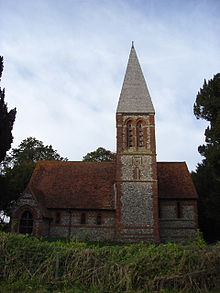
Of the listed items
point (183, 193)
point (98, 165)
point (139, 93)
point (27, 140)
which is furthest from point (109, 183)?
point (27, 140)

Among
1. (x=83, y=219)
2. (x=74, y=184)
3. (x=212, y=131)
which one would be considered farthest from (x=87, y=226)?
(x=212, y=131)

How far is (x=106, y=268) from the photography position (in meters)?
8.46

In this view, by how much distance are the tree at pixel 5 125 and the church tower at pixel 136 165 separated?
9.45 m

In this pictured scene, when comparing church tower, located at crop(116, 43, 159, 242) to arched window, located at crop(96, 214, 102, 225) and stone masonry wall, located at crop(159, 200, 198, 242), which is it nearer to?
arched window, located at crop(96, 214, 102, 225)

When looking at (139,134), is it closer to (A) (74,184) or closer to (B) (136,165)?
(B) (136,165)

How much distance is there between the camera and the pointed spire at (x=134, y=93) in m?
25.5

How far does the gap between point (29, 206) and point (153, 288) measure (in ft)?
52.7

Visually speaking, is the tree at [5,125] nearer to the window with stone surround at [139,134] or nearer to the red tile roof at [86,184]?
the red tile roof at [86,184]

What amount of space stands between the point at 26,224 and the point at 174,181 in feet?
48.2

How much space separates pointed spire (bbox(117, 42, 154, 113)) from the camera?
25547mm

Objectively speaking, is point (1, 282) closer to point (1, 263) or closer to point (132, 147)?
point (1, 263)

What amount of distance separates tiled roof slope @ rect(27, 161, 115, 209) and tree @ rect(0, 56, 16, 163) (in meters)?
5.14

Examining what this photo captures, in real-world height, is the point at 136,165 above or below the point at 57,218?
above

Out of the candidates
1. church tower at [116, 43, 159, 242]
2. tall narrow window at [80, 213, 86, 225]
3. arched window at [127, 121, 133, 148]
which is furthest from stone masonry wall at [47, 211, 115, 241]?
arched window at [127, 121, 133, 148]
